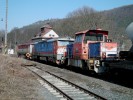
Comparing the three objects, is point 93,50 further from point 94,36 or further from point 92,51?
point 94,36

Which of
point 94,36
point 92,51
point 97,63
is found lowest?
point 97,63

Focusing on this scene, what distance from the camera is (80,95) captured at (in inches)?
482

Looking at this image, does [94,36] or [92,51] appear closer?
[92,51]

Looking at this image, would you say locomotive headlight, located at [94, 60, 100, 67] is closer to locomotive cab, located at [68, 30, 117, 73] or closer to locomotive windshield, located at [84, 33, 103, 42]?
locomotive cab, located at [68, 30, 117, 73]

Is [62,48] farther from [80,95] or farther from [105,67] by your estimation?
[80,95]

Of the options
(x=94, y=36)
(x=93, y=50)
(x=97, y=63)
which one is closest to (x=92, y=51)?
(x=93, y=50)

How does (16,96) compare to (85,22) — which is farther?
(85,22)

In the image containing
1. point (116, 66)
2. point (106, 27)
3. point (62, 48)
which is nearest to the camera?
point (116, 66)

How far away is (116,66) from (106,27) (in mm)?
51975

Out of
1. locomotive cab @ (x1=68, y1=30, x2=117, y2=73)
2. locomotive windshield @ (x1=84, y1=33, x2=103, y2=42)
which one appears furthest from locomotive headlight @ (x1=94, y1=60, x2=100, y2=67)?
locomotive windshield @ (x1=84, y1=33, x2=103, y2=42)

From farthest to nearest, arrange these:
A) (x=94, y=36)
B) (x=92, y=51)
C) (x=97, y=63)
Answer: (x=94, y=36) → (x=92, y=51) → (x=97, y=63)

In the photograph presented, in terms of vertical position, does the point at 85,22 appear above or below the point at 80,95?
above

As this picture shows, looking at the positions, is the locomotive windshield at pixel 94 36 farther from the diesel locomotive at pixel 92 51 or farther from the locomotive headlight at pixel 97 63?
the locomotive headlight at pixel 97 63

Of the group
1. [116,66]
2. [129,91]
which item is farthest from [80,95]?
[116,66]
